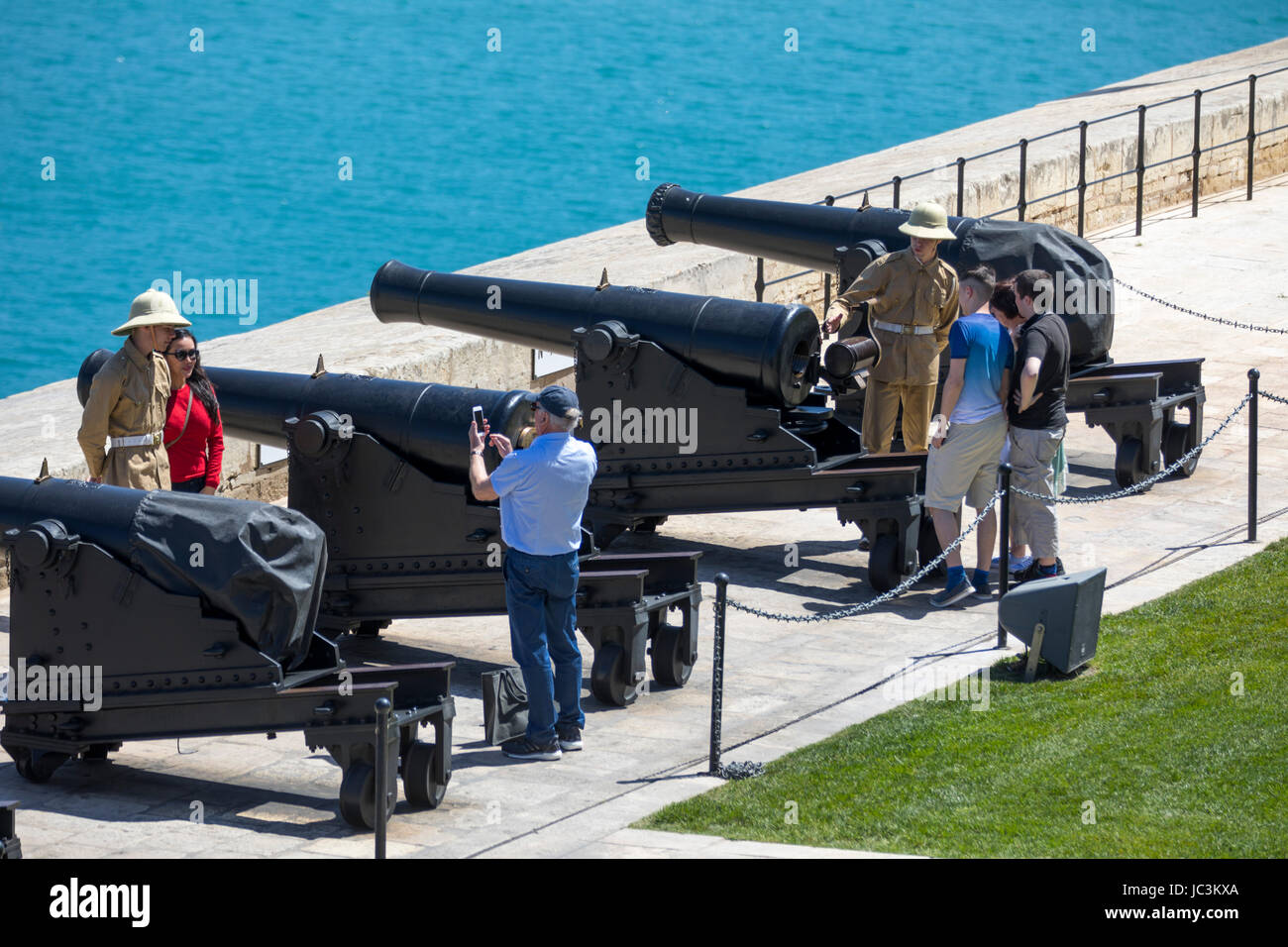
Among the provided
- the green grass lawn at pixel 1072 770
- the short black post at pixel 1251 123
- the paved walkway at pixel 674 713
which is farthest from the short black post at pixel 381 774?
the short black post at pixel 1251 123

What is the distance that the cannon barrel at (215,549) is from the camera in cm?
712

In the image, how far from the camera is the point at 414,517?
8.62m

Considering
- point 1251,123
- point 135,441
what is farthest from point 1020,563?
point 1251,123

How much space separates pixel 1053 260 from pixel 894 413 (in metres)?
1.28

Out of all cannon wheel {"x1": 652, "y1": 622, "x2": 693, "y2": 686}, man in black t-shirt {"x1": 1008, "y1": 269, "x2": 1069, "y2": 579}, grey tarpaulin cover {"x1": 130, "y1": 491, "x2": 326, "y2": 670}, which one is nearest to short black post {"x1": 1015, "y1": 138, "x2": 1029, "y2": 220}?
man in black t-shirt {"x1": 1008, "y1": 269, "x2": 1069, "y2": 579}

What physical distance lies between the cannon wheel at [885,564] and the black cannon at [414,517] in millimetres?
1344

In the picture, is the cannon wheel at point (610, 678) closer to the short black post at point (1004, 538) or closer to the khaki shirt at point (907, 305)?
the short black post at point (1004, 538)

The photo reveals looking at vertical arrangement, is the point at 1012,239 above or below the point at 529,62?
below

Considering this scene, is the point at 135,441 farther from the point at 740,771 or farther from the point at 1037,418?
the point at 1037,418

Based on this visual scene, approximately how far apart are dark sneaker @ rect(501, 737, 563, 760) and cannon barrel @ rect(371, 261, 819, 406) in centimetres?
265
